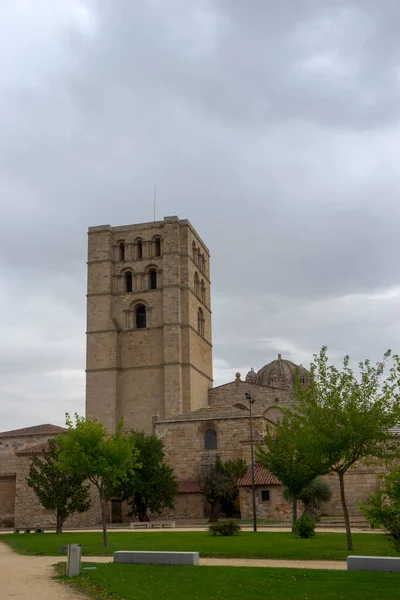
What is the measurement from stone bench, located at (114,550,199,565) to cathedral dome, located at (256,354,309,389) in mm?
43751

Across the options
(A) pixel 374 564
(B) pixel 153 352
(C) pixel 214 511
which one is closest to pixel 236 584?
(A) pixel 374 564

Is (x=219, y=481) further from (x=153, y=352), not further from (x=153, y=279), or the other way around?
(x=153, y=279)

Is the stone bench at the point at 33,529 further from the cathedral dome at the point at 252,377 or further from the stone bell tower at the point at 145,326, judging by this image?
the cathedral dome at the point at 252,377

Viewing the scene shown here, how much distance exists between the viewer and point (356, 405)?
20.2m

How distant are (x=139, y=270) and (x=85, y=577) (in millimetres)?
41776

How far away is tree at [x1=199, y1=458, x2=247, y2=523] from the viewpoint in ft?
124

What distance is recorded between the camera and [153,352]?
174 feet

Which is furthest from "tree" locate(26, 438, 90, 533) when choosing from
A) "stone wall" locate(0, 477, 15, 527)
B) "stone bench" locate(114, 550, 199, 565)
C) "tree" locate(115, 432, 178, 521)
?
"stone bench" locate(114, 550, 199, 565)

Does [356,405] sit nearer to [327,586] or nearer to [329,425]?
[329,425]

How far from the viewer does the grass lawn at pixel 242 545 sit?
18.2m

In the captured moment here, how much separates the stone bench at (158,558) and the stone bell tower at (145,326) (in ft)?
106

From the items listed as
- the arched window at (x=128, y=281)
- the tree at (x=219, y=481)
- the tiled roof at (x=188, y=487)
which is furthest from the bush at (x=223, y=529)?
the arched window at (x=128, y=281)

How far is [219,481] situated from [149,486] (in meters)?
3.99

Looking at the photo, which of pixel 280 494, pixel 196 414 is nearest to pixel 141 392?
pixel 196 414
